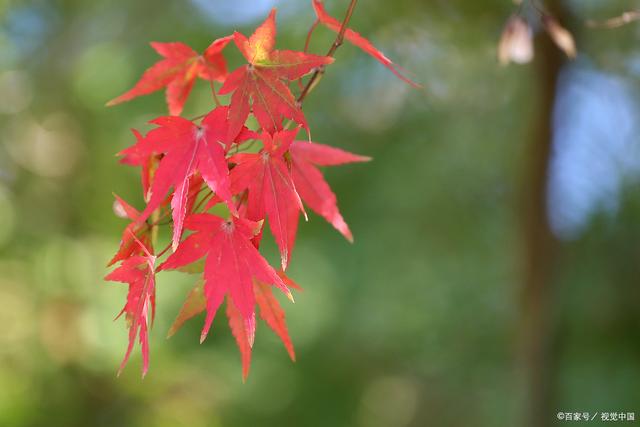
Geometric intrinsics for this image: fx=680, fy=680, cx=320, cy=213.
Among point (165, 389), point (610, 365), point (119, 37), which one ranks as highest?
point (119, 37)

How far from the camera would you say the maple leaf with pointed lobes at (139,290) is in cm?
47

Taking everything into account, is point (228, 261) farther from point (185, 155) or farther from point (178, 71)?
point (178, 71)

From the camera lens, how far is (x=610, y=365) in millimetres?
1996

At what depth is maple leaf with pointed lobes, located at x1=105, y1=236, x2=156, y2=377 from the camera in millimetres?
466

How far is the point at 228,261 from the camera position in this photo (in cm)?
47

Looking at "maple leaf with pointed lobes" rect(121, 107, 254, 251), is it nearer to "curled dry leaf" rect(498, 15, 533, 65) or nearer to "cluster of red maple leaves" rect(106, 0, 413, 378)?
"cluster of red maple leaves" rect(106, 0, 413, 378)

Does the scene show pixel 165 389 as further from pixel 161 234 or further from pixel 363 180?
pixel 363 180

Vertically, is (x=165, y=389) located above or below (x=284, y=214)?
below

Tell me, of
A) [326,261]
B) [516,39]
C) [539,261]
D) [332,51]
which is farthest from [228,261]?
[326,261]

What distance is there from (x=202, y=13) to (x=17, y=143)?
84 centimetres

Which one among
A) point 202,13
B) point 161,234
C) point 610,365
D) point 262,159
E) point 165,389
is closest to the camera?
point 262,159

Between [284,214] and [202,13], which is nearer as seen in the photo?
[284,214]

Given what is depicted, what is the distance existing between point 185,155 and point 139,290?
11 centimetres

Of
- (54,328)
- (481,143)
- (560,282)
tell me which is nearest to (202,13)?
(481,143)
